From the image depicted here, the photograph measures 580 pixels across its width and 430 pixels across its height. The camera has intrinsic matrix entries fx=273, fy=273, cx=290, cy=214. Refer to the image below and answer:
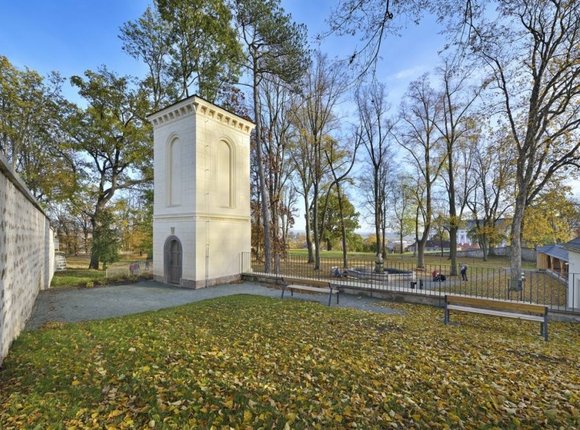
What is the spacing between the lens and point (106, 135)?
1938cm

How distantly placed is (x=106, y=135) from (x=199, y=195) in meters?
11.8

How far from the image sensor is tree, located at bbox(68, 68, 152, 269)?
62.3ft

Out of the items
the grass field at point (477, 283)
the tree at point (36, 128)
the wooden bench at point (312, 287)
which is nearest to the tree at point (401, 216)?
the grass field at point (477, 283)

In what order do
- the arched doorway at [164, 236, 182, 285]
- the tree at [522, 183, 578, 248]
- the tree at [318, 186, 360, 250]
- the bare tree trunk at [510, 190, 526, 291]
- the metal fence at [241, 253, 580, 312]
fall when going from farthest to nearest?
1. the tree at [318, 186, 360, 250]
2. the tree at [522, 183, 578, 248]
3. the arched doorway at [164, 236, 182, 285]
4. the bare tree trunk at [510, 190, 526, 291]
5. the metal fence at [241, 253, 580, 312]

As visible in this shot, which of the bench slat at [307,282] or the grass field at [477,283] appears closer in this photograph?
the bench slat at [307,282]

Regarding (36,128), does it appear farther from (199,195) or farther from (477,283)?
(477,283)

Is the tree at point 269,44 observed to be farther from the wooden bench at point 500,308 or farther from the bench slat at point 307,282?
the wooden bench at point 500,308

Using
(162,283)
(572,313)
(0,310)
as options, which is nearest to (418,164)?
(572,313)

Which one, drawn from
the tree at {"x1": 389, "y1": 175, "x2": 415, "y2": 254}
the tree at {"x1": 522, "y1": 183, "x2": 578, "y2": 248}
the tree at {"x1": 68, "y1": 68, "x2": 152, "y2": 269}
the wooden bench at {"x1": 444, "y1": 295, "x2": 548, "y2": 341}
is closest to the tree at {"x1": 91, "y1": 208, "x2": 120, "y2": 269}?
the tree at {"x1": 68, "y1": 68, "x2": 152, "y2": 269}

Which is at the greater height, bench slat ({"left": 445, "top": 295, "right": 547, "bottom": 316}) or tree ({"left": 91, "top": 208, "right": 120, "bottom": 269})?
tree ({"left": 91, "top": 208, "right": 120, "bottom": 269})

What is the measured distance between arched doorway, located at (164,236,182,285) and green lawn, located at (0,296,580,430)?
689cm

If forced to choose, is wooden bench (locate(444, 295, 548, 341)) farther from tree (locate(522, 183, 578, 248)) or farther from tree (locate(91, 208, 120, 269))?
tree (locate(91, 208, 120, 269))

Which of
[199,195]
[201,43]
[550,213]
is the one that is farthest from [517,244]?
[201,43]

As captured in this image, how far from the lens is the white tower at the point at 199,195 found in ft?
42.7
